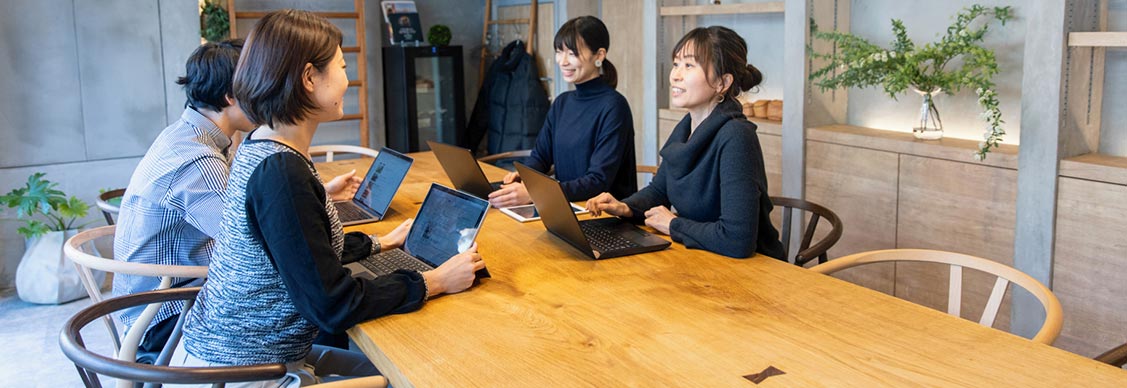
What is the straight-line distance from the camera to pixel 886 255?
8.31 ft

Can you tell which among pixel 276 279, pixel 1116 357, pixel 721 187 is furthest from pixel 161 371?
pixel 1116 357

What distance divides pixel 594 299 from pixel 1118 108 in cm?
230

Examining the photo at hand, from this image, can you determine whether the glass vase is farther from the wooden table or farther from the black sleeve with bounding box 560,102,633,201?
the wooden table

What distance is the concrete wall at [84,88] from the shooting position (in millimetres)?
5438

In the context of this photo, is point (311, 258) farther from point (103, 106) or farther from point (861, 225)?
point (103, 106)

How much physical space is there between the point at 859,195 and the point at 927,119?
0.42m

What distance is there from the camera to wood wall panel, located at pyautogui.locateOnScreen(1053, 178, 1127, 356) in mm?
3152

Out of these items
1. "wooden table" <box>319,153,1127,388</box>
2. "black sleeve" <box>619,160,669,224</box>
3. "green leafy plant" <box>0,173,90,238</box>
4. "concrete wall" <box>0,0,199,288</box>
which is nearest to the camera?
"wooden table" <box>319,153,1127,388</box>

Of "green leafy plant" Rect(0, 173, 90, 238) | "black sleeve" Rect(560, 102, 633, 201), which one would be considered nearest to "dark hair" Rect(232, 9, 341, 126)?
"black sleeve" Rect(560, 102, 633, 201)

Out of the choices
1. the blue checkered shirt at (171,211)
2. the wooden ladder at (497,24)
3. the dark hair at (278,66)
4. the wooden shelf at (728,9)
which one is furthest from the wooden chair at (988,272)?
the wooden ladder at (497,24)

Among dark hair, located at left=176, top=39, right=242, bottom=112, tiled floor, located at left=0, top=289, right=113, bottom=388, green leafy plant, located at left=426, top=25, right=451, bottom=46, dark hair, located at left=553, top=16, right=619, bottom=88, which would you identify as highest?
green leafy plant, located at left=426, top=25, right=451, bottom=46

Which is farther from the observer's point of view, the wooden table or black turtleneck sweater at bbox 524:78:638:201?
black turtleneck sweater at bbox 524:78:638:201

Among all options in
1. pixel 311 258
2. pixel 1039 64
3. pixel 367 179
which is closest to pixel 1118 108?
pixel 1039 64

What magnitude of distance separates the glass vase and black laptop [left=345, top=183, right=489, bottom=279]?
2.24 meters
